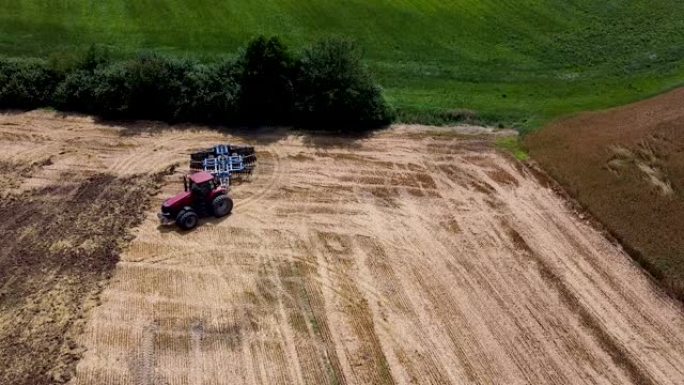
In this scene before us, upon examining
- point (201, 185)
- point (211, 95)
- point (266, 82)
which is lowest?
point (201, 185)

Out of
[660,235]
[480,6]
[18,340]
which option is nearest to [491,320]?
[660,235]

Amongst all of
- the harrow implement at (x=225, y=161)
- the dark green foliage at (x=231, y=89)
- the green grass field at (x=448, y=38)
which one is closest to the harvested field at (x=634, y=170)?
the green grass field at (x=448, y=38)

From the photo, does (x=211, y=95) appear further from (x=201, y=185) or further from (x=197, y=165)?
(x=201, y=185)

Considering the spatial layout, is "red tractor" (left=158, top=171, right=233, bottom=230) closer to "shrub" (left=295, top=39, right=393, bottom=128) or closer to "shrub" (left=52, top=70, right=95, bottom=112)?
"shrub" (left=295, top=39, right=393, bottom=128)

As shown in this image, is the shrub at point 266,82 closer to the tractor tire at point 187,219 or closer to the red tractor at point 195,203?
the red tractor at point 195,203

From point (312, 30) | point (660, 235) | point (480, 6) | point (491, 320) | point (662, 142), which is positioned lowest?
point (491, 320)

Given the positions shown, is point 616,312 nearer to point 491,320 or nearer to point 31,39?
point 491,320

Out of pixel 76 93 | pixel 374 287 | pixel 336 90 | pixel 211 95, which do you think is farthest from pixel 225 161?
pixel 76 93
